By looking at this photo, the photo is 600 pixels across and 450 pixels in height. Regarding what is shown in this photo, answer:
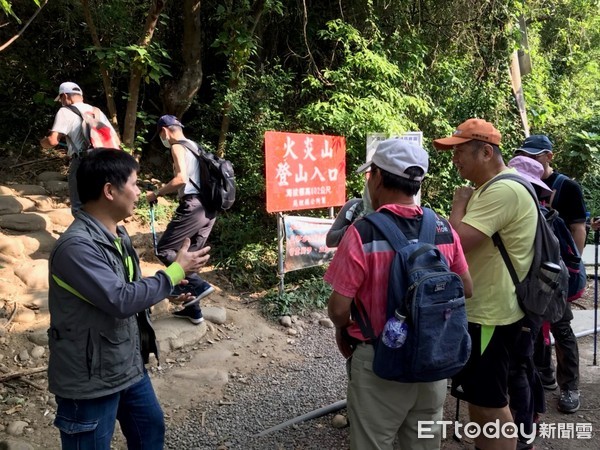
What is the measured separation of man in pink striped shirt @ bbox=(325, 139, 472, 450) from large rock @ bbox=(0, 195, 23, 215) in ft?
17.5

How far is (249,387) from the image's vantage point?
143 inches

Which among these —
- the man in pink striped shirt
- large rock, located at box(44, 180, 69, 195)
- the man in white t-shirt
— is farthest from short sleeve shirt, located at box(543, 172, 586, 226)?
large rock, located at box(44, 180, 69, 195)

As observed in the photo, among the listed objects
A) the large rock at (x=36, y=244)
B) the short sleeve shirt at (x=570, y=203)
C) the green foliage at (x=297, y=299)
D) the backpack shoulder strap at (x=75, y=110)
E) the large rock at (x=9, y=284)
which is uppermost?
the backpack shoulder strap at (x=75, y=110)

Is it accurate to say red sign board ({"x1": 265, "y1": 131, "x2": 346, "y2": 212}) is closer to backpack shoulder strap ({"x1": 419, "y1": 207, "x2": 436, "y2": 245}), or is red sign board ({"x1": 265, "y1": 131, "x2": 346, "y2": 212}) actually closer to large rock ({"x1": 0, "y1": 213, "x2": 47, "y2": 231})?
large rock ({"x1": 0, "y1": 213, "x2": 47, "y2": 231})

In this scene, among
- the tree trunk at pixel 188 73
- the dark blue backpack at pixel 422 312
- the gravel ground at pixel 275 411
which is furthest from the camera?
the tree trunk at pixel 188 73

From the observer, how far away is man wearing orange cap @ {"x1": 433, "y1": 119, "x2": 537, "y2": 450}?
223 cm

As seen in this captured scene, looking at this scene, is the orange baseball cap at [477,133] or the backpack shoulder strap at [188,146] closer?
the orange baseball cap at [477,133]

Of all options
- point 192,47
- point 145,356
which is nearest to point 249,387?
point 145,356

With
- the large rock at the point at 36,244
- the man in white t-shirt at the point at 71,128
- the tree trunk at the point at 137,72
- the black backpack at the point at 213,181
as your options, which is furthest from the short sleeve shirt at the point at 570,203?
the large rock at the point at 36,244

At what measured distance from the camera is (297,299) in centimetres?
519

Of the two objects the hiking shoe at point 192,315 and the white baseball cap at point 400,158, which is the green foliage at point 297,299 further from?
the white baseball cap at point 400,158

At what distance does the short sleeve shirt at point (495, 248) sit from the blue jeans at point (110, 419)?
162 centimetres

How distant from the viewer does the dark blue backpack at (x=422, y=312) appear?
1.68 metres

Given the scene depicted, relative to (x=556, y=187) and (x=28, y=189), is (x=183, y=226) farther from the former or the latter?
(x=28, y=189)
